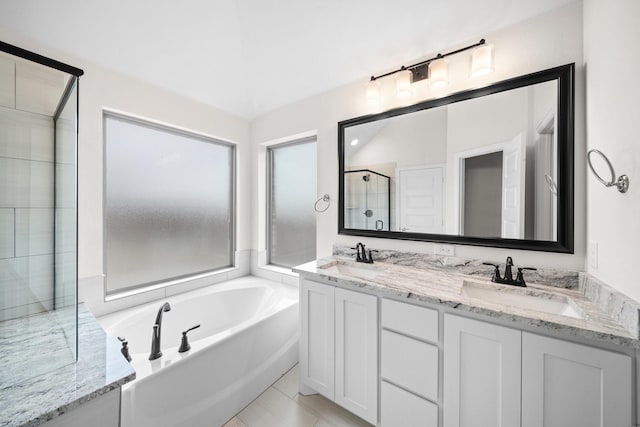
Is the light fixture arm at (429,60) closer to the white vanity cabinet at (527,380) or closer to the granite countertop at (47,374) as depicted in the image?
the white vanity cabinet at (527,380)

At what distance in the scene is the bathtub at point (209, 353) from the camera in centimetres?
127

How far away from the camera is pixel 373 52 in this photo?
1.84 meters

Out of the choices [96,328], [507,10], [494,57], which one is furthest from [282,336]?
[507,10]

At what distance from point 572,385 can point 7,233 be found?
2742 millimetres

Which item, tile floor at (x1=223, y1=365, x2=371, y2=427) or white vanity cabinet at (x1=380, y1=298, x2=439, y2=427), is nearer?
white vanity cabinet at (x1=380, y1=298, x2=439, y2=427)

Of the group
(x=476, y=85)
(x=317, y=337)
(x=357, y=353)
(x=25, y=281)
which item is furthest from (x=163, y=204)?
(x=476, y=85)

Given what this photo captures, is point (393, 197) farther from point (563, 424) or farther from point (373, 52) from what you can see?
point (563, 424)

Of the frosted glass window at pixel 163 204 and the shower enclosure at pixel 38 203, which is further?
the frosted glass window at pixel 163 204

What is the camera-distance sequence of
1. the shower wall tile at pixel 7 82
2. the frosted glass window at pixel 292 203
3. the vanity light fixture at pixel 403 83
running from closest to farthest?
1. the shower wall tile at pixel 7 82
2. the vanity light fixture at pixel 403 83
3. the frosted glass window at pixel 292 203

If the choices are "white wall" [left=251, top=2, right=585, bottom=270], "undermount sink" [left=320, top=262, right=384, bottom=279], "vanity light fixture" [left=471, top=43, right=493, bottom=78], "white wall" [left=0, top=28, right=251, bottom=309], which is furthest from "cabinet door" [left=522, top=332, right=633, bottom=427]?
"white wall" [left=0, top=28, right=251, bottom=309]

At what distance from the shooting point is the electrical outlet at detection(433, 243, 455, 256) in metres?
1.65

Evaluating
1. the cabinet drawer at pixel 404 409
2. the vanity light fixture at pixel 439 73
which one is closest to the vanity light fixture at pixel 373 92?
the vanity light fixture at pixel 439 73

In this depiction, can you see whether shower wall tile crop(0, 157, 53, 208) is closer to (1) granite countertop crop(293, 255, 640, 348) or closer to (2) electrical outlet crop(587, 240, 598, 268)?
(1) granite countertop crop(293, 255, 640, 348)

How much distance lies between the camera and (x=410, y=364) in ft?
4.15
